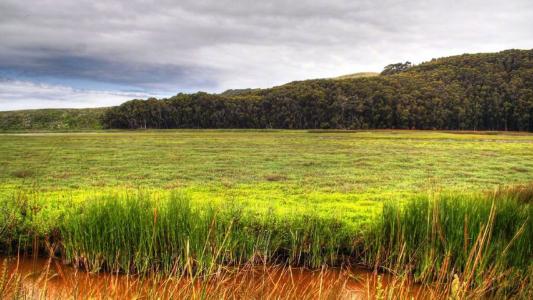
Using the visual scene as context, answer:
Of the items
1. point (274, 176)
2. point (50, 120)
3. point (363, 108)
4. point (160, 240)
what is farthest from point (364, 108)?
point (160, 240)

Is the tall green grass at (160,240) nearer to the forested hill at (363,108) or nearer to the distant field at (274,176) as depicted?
the distant field at (274,176)

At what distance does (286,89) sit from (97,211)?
155087 millimetres

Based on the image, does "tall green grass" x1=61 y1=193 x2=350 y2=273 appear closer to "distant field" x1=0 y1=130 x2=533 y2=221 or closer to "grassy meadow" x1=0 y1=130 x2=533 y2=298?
"grassy meadow" x1=0 y1=130 x2=533 y2=298

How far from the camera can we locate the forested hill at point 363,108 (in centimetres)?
13150

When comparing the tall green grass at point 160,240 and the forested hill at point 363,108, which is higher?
the forested hill at point 363,108

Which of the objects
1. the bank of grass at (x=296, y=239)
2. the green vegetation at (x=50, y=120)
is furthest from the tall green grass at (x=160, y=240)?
the green vegetation at (x=50, y=120)

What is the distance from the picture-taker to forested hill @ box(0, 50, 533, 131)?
431 feet

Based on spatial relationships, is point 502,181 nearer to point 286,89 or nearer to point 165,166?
point 165,166

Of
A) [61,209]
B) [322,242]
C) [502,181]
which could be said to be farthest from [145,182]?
[502,181]

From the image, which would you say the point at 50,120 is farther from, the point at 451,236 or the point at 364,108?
the point at 451,236

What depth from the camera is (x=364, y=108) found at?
136 meters

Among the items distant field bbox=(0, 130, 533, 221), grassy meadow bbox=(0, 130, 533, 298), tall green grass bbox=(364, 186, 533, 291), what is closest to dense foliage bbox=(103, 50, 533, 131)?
distant field bbox=(0, 130, 533, 221)

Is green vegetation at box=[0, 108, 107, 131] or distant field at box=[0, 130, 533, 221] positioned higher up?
green vegetation at box=[0, 108, 107, 131]

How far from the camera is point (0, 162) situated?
31.3 metres
